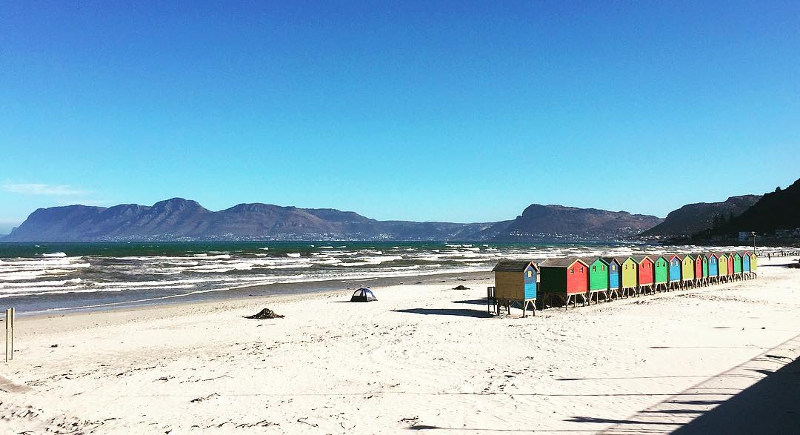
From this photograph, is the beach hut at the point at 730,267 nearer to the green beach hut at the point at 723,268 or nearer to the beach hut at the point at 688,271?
the green beach hut at the point at 723,268

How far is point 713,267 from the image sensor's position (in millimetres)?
33188

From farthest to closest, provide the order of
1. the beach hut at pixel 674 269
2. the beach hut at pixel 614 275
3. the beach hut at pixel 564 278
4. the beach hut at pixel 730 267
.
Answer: the beach hut at pixel 730 267, the beach hut at pixel 674 269, the beach hut at pixel 614 275, the beach hut at pixel 564 278

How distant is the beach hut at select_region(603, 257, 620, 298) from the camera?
2452cm

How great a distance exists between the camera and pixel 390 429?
8031 mm

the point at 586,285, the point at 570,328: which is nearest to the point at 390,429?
the point at 570,328

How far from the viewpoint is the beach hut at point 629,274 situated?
25.4 metres

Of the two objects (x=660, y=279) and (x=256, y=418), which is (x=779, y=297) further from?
(x=256, y=418)

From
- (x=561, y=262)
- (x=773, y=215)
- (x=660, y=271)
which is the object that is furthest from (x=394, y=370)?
(x=773, y=215)

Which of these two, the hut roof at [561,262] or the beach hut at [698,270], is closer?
the hut roof at [561,262]

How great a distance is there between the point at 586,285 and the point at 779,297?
31.7 feet

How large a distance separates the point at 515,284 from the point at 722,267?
2098cm

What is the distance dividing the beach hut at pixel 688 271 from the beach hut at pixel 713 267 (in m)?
2.13

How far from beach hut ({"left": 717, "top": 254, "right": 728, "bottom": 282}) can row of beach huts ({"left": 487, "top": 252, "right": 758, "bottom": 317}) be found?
13 centimetres

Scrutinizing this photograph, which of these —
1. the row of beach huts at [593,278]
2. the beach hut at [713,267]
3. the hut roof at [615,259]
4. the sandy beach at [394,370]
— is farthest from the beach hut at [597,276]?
the beach hut at [713,267]
